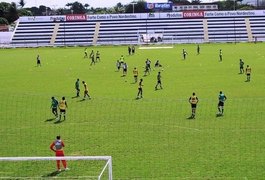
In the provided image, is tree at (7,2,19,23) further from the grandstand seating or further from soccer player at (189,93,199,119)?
soccer player at (189,93,199,119)

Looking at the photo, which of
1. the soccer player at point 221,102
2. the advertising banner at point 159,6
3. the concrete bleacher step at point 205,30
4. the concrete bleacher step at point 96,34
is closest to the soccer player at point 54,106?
the soccer player at point 221,102

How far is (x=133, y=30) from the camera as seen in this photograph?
104m

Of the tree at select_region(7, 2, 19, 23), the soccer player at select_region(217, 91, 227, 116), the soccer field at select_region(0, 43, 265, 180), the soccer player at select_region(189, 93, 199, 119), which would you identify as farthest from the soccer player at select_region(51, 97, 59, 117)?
the tree at select_region(7, 2, 19, 23)

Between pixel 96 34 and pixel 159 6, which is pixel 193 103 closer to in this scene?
pixel 96 34

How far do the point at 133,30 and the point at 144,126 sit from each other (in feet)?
268

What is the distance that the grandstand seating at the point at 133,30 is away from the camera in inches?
3846

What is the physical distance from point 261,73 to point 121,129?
2301 centimetres

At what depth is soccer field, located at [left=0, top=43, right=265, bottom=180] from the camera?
1656cm

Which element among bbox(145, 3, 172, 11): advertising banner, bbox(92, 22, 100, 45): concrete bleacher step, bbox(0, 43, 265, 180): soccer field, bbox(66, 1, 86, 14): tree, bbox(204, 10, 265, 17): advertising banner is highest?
bbox(66, 1, 86, 14): tree

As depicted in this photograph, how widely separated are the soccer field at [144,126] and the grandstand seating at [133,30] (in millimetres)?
55777

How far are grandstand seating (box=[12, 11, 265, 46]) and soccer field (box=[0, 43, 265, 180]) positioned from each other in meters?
55.8

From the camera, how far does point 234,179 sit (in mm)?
14992

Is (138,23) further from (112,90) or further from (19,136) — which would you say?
(19,136)

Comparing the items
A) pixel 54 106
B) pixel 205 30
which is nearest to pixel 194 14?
pixel 205 30
